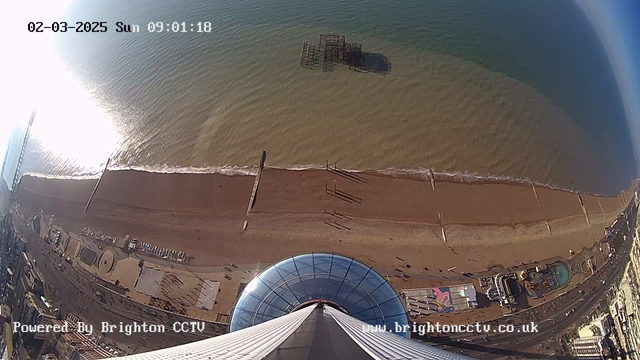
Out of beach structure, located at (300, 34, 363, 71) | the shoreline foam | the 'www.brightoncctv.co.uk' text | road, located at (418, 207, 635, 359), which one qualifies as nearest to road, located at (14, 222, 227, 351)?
the shoreline foam

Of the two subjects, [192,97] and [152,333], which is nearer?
[152,333]

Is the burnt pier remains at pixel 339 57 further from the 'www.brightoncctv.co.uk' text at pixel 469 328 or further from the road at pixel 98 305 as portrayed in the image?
the road at pixel 98 305

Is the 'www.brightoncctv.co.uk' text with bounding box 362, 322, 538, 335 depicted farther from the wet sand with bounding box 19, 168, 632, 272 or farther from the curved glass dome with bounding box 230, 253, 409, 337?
the curved glass dome with bounding box 230, 253, 409, 337

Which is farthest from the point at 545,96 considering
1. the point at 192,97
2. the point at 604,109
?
the point at 192,97

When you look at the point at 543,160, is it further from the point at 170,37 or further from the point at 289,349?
the point at 170,37

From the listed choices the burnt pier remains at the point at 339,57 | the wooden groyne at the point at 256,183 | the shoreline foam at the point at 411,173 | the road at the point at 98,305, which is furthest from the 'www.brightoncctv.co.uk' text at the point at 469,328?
the burnt pier remains at the point at 339,57

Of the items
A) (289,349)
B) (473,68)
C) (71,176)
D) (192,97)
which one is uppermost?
(473,68)
